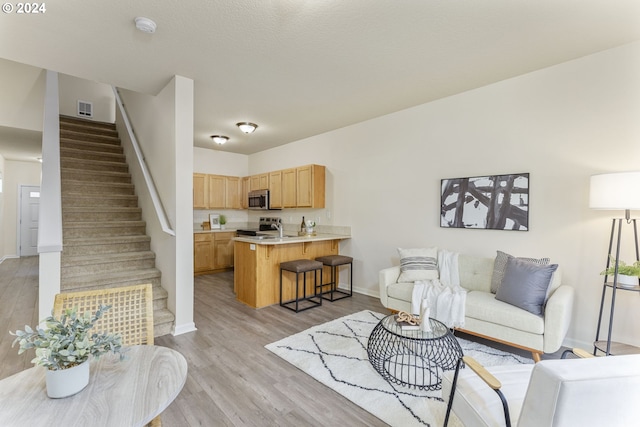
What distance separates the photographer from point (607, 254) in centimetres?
267

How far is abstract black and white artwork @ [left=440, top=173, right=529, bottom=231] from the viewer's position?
3.14m

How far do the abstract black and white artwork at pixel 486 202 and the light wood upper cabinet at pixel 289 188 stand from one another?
271 cm

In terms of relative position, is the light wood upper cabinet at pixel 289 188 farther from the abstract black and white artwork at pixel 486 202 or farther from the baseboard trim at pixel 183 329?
the baseboard trim at pixel 183 329

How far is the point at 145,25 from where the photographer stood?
2.24 meters

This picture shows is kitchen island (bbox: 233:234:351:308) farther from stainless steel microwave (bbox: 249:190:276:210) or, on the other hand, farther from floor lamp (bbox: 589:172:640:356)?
floor lamp (bbox: 589:172:640:356)

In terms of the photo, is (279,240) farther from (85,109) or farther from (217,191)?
(85,109)

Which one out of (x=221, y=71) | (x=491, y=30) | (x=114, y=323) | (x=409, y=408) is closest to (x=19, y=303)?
(x=114, y=323)

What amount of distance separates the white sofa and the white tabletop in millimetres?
2645

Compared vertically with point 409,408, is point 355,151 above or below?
above

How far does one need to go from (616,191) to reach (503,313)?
133cm

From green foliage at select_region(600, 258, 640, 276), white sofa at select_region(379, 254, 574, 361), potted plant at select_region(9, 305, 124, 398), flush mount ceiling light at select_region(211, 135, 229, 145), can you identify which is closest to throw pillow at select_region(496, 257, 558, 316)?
white sofa at select_region(379, 254, 574, 361)

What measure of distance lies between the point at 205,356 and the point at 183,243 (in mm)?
1208

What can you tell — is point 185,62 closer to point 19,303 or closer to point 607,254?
point 19,303

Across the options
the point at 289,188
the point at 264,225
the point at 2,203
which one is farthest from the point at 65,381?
the point at 2,203
